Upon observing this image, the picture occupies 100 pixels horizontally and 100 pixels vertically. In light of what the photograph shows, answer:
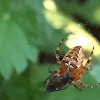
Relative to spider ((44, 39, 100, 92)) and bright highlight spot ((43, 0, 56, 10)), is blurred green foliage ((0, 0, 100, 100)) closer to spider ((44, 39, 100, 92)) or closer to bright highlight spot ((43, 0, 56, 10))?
bright highlight spot ((43, 0, 56, 10))

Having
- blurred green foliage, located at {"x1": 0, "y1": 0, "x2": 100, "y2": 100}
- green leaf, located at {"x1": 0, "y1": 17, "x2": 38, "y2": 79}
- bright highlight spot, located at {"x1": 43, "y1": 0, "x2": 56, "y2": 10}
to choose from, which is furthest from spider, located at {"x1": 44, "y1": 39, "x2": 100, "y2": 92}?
bright highlight spot, located at {"x1": 43, "y1": 0, "x2": 56, "y2": 10}

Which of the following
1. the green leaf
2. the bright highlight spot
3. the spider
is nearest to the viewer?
the spider

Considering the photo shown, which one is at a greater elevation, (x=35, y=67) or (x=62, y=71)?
(x=35, y=67)

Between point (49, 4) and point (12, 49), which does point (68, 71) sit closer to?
point (12, 49)

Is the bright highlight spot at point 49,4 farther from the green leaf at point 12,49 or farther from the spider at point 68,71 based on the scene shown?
the spider at point 68,71

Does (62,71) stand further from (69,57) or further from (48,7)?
(48,7)

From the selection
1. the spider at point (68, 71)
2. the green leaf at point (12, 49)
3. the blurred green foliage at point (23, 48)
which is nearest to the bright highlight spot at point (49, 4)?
the blurred green foliage at point (23, 48)

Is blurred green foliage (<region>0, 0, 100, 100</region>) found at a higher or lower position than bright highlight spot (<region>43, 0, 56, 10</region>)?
lower

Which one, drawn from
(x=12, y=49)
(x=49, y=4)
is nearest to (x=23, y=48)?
(x=12, y=49)

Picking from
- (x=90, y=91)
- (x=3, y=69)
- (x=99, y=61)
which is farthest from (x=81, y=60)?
(x=3, y=69)
